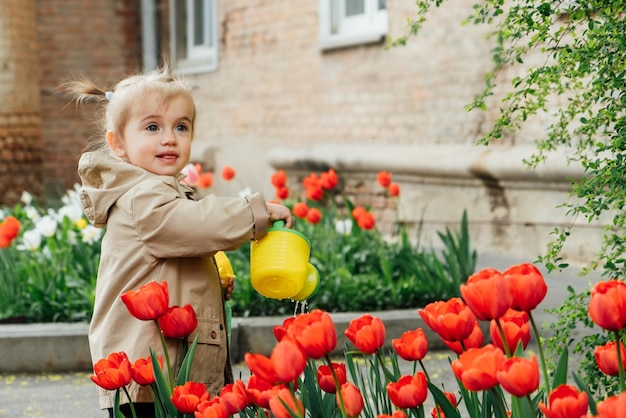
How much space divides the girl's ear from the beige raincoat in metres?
0.04

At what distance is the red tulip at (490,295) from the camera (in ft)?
5.98

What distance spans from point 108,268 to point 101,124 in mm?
501

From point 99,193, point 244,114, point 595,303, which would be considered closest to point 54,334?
point 99,193

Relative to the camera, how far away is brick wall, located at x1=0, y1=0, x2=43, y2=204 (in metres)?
11.1

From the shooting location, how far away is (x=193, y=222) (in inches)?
111

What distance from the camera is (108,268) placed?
9.71 feet

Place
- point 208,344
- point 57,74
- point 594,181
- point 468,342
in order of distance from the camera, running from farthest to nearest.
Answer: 1. point 57,74
2. point 594,181
3. point 208,344
4. point 468,342

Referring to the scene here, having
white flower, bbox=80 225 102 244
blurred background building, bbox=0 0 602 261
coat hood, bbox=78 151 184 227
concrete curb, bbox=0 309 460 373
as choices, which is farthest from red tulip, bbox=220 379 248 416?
white flower, bbox=80 225 102 244

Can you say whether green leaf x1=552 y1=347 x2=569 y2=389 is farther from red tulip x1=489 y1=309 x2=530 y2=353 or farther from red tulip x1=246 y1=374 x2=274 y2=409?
red tulip x1=246 y1=374 x2=274 y2=409

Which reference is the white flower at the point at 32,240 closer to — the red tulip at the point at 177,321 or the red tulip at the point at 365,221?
the red tulip at the point at 365,221

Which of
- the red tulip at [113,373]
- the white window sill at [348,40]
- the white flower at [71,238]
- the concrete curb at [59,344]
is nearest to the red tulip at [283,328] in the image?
the red tulip at [113,373]

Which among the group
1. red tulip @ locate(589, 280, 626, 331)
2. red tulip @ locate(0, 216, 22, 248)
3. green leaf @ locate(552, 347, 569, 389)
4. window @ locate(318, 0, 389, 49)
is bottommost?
red tulip @ locate(0, 216, 22, 248)

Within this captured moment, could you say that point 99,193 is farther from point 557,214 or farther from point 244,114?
point 244,114

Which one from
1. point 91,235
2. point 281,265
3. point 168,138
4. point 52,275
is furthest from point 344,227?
point 281,265
